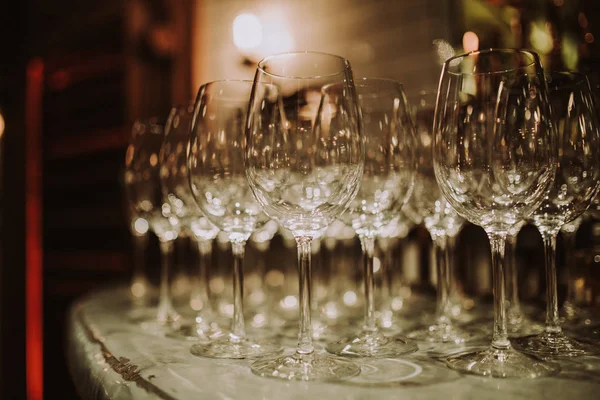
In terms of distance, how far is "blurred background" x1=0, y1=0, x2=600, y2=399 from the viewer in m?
1.61

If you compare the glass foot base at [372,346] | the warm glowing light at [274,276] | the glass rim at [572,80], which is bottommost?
the warm glowing light at [274,276]

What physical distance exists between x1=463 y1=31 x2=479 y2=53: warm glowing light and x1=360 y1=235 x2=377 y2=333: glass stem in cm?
112

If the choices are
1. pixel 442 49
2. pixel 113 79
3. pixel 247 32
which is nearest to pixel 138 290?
pixel 442 49

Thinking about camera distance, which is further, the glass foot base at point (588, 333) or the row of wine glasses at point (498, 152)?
the glass foot base at point (588, 333)

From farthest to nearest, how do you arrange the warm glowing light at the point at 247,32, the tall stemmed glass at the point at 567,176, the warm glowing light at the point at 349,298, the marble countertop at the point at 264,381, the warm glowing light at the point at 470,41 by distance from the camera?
the warm glowing light at the point at 247,32 → the warm glowing light at the point at 470,41 → the warm glowing light at the point at 349,298 → the tall stemmed glass at the point at 567,176 → the marble countertop at the point at 264,381

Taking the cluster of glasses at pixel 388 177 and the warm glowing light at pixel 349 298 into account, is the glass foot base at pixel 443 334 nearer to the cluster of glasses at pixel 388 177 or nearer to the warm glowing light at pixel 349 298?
the cluster of glasses at pixel 388 177

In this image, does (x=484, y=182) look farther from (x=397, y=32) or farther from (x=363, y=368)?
(x=397, y=32)

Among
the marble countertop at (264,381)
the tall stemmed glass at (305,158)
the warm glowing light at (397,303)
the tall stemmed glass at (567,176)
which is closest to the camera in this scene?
the marble countertop at (264,381)

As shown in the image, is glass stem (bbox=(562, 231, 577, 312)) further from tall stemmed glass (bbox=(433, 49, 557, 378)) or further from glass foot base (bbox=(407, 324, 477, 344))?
tall stemmed glass (bbox=(433, 49, 557, 378))

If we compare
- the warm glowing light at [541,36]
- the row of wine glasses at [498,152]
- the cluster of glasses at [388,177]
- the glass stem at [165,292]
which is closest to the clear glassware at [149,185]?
the glass stem at [165,292]

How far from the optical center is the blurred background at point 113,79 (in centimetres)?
161

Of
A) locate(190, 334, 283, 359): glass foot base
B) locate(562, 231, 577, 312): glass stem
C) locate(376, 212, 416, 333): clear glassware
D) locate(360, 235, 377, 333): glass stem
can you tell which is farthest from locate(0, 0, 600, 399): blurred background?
locate(190, 334, 283, 359): glass foot base

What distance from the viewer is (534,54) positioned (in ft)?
2.23

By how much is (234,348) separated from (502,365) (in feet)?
1.10
